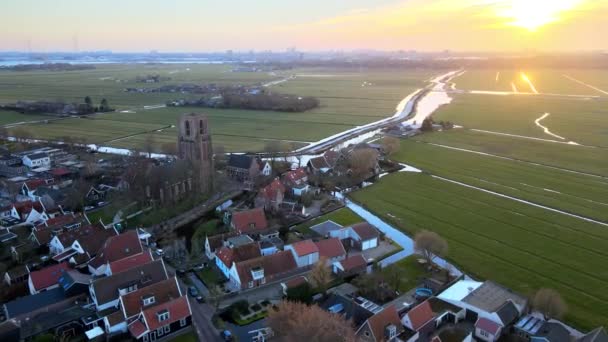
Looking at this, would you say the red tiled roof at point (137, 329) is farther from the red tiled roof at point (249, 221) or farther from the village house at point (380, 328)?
the red tiled roof at point (249, 221)

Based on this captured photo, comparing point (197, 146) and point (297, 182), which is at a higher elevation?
point (197, 146)

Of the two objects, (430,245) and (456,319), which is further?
(430,245)

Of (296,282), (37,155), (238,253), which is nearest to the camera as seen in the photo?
(296,282)

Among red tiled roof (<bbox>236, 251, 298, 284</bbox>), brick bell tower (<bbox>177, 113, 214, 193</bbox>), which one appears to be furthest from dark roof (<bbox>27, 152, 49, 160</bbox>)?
red tiled roof (<bbox>236, 251, 298, 284</bbox>)

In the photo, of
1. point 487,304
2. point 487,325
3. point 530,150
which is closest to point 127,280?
point 487,325

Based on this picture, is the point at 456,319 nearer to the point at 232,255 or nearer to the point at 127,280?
the point at 232,255

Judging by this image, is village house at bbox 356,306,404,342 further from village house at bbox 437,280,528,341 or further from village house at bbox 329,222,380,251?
village house at bbox 329,222,380,251

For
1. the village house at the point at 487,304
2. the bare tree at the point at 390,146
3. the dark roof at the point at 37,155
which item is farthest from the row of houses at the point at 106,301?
the bare tree at the point at 390,146

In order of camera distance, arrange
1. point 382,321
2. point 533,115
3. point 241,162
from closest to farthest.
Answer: point 382,321
point 241,162
point 533,115

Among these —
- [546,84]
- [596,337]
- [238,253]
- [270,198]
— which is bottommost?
[238,253]
